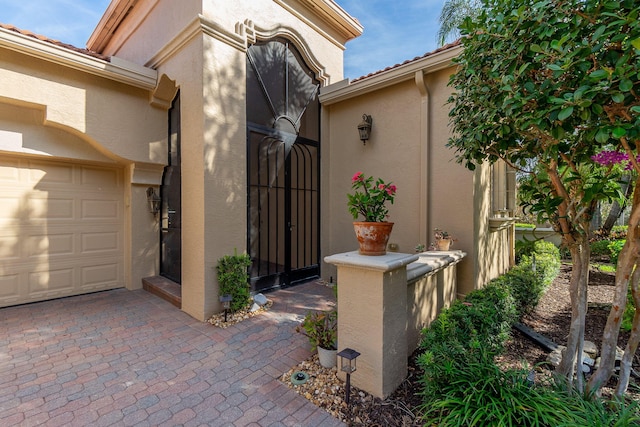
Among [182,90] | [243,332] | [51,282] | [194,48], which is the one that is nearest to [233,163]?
[182,90]

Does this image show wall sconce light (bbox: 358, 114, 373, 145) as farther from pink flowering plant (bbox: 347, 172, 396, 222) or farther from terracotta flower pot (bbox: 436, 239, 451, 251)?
pink flowering plant (bbox: 347, 172, 396, 222)

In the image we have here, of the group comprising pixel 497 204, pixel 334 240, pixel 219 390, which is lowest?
pixel 219 390

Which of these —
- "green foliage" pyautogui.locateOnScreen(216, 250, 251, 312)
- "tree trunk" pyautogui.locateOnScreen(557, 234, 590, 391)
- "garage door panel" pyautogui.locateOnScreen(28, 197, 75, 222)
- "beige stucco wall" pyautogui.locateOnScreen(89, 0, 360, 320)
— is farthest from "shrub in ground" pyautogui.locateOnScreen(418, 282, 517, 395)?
"garage door panel" pyautogui.locateOnScreen(28, 197, 75, 222)

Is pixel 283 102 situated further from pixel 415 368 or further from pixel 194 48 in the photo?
pixel 415 368

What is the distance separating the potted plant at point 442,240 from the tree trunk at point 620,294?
2.37 metres

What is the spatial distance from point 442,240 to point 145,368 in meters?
4.48

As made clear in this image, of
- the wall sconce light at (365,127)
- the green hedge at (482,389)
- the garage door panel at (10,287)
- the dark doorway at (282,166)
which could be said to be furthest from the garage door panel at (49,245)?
the green hedge at (482,389)

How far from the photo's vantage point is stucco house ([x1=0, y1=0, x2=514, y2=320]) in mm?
4449

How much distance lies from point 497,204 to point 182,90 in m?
6.58

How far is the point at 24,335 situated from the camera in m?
3.80

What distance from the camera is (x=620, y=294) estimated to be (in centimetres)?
228

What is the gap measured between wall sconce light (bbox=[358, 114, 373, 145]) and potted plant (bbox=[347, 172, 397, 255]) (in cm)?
332

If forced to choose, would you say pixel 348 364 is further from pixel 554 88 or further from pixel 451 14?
pixel 451 14

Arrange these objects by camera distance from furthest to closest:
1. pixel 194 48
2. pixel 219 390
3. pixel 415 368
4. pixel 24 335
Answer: pixel 194 48 → pixel 24 335 → pixel 415 368 → pixel 219 390
